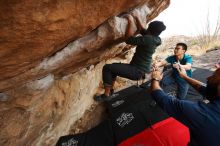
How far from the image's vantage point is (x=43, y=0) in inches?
62.9

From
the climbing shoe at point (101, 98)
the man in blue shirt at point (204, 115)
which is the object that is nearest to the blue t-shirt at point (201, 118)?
the man in blue shirt at point (204, 115)

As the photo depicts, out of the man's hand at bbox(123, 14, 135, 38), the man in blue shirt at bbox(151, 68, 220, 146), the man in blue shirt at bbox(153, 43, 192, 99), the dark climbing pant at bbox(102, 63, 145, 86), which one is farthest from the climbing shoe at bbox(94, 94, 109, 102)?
the man in blue shirt at bbox(151, 68, 220, 146)

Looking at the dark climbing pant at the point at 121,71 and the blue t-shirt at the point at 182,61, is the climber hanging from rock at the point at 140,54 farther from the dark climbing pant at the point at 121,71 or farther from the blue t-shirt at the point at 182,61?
the blue t-shirt at the point at 182,61

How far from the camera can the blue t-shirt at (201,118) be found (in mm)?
2162

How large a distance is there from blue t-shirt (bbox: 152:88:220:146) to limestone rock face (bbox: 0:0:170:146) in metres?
1.18

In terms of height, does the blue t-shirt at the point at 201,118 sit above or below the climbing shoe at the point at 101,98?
above

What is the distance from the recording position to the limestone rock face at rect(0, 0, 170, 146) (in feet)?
5.73

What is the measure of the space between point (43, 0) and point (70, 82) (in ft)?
9.09

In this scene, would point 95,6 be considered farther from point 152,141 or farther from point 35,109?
point 152,141

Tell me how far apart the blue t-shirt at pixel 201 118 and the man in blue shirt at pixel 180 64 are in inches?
71.2

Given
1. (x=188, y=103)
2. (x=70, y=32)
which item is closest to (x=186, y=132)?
(x=188, y=103)

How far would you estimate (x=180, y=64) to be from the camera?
164 inches

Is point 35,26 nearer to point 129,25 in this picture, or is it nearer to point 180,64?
point 129,25

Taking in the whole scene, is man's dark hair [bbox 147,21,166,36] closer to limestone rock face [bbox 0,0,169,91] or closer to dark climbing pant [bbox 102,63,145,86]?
dark climbing pant [bbox 102,63,145,86]
